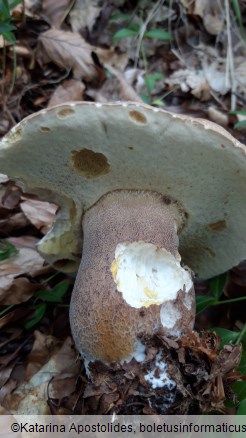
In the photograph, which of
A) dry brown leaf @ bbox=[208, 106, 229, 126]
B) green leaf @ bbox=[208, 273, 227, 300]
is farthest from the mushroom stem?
dry brown leaf @ bbox=[208, 106, 229, 126]

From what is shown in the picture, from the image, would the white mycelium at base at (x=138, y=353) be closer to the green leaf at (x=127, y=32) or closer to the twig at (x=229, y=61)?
the green leaf at (x=127, y=32)

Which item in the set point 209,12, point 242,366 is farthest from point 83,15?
point 242,366

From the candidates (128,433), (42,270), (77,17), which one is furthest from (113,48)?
(128,433)

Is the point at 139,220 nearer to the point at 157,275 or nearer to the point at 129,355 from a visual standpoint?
the point at 157,275

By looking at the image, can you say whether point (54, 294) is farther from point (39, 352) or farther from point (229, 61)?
point (229, 61)

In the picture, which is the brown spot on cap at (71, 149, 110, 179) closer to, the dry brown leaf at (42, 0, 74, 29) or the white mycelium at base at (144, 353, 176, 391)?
the white mycelium at base at (144, 353, 176, 391)

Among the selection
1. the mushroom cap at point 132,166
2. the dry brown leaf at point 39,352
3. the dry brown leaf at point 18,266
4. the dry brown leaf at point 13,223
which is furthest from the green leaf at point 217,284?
the dry brown leaf at point 13,223
